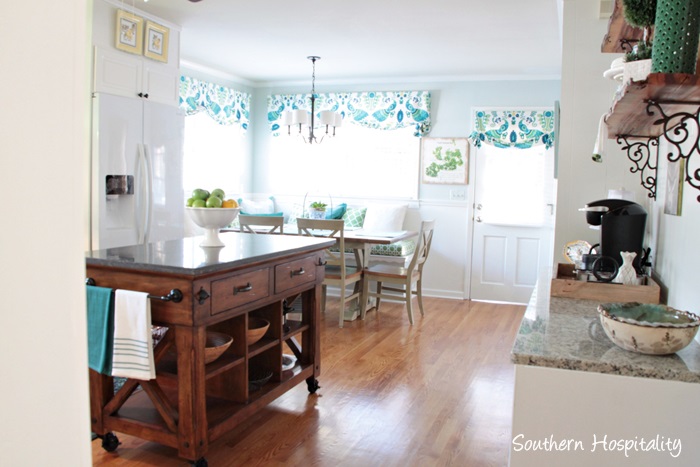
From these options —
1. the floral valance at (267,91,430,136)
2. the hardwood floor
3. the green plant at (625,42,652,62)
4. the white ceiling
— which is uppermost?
the white ceiling

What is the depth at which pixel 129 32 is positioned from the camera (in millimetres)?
4035

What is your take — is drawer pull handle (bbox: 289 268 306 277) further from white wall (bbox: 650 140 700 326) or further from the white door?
the white door

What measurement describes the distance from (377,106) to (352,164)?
0.73 meters

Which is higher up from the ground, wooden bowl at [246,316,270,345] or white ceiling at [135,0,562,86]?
white ceiling at [135,0,562,86]

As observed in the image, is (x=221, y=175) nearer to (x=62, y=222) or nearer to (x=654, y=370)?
(x=654, y=370)

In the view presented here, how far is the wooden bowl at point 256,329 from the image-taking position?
8.46ft

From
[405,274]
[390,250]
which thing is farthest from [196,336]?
[390,250]

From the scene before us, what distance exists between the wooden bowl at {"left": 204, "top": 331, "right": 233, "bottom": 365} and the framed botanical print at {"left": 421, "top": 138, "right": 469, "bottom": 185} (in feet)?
14.1

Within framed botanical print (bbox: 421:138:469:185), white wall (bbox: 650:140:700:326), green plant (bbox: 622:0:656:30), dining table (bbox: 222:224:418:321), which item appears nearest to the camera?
green plant (bbox: 622:0:656:30)

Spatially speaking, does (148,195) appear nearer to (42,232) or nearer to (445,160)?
(445,160)

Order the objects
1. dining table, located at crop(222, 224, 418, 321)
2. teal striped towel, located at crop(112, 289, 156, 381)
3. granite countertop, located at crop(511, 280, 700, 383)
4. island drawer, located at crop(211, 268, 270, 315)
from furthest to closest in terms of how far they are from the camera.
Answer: dining table, located at crop(222, 224, 418, 321) → island drawer, located at crop(211, 268, 270, 315) → teal striped towel, located at crop(112, 289, 156, 381) → granite countertop, located at crop(511, 280, 700, 383)

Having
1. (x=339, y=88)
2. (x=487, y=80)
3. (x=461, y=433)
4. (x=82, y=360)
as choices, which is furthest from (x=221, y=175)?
(x=82, y=360)

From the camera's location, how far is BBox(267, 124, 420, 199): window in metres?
→ 6.57

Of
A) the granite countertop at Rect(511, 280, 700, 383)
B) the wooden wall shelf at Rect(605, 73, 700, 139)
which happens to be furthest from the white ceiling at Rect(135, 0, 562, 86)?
the granite countertop at Rect(511, 280, 700, 383)
